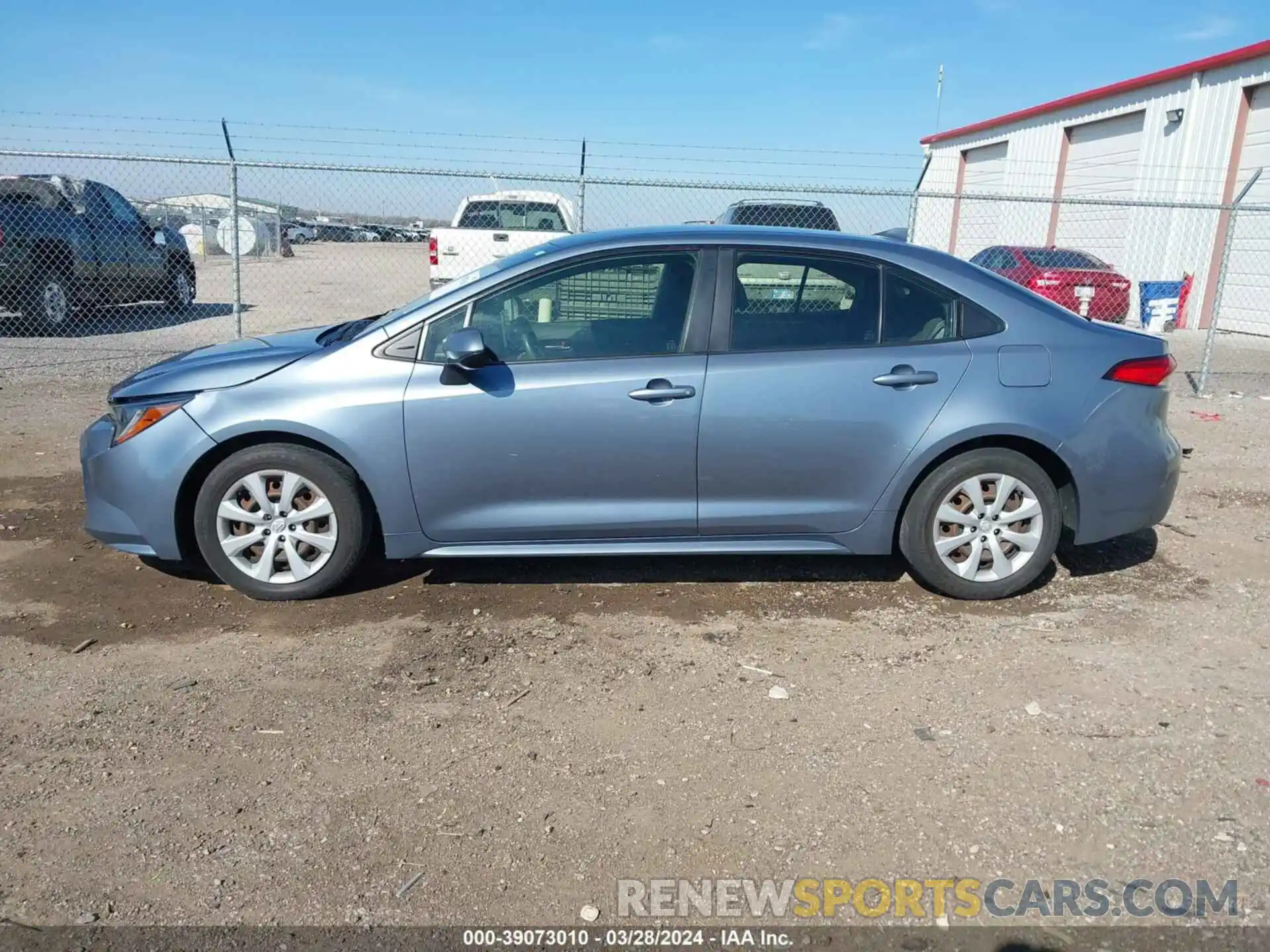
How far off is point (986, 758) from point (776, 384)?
5.66ft

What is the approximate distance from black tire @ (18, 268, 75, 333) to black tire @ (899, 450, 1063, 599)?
11.3 metres

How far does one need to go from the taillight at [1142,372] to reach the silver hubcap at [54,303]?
1189 centimetres

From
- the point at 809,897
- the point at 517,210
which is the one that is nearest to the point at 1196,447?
the point at 809,897

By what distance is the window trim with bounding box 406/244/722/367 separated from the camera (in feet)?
13.3

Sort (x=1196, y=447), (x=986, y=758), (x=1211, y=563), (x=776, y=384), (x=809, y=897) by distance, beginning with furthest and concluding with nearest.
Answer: (x=1196, y=447), (x=1211, y=563), (x=776, y=384), (x=986, y=758), (x=809, y=897)

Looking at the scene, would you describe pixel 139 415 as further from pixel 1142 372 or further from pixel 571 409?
pixel 1142 372

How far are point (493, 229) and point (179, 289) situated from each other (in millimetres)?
5947

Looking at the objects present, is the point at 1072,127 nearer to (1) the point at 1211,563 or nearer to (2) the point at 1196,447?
(2) the point at 1196,447

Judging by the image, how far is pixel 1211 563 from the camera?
5.00 metres

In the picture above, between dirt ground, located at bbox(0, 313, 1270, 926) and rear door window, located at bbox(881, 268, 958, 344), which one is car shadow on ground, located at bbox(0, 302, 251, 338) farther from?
rear door window, located at bbox(881, 268, 958, 344)

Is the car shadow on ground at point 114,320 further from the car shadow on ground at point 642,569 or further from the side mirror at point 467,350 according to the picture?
the side mirror at point 467,350

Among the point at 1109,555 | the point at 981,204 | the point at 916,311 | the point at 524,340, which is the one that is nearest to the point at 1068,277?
the point at 981,204

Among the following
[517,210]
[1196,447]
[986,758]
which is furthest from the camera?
[517,210]

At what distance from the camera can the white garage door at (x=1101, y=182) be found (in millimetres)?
20516
